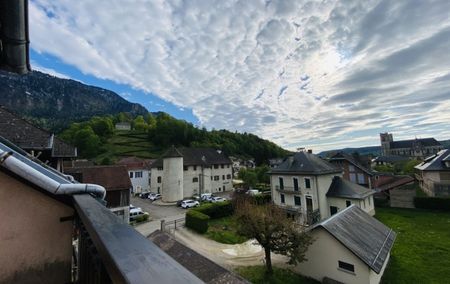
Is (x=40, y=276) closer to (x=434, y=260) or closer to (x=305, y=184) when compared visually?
(x=434, y=260)

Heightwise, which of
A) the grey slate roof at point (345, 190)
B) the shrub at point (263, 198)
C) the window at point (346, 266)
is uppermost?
the grey slate roof at point (345, 190)

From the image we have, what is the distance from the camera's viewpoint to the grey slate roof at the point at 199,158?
138 ft

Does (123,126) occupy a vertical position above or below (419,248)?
above

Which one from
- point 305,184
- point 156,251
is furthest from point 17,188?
point 305,184

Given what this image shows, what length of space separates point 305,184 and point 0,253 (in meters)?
24.8

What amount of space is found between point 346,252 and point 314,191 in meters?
11.7

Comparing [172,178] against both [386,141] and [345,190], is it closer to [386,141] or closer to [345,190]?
[345,190]

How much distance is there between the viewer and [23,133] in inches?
325

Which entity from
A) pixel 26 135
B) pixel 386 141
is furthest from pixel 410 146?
pixel 26 135

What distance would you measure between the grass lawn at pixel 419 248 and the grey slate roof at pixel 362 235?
4.61 ft

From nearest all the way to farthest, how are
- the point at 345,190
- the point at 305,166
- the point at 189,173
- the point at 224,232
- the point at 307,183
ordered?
the point at 224,232 → the point at 345,190 → the point at 307,183 → the point at 305,166 → the point at 189,173

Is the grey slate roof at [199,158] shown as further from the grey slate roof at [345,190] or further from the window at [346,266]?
the window at [346,266]

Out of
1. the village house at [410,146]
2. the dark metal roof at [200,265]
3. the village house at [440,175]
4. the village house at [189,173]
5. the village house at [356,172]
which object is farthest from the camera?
the village house at [410,146]

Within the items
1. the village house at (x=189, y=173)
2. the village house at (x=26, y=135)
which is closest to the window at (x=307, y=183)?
the village house at (x=189, y=173)
